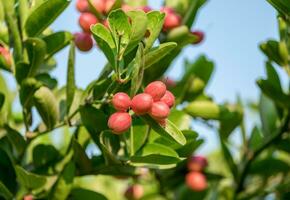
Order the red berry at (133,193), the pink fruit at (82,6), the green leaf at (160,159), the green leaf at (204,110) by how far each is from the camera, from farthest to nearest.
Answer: the red berry at (133,193), the green leaf at (204,110), the pink fruit at (82,6), the green leaf at (160,159)

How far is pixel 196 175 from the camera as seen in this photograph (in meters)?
2.13

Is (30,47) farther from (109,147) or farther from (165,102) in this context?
(165,102)

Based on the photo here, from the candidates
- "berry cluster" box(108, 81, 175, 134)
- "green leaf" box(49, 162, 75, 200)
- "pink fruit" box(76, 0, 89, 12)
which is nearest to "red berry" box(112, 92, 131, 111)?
"berry cluster" box(108, 81, 175, 134)

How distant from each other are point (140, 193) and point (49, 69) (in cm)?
72

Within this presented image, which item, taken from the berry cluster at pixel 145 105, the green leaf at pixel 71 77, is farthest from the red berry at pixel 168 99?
the green leaf at pixel 71 77

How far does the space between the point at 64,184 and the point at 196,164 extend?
0.63 metres

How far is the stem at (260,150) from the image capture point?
6.71ft

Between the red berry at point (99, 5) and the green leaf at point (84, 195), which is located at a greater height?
the red berry at point (99, 5)

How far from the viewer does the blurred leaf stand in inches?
84.0

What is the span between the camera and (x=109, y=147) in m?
1.52

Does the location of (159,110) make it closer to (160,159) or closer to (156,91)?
(156,91)

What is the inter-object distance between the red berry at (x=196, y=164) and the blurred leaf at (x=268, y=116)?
0.76 ft

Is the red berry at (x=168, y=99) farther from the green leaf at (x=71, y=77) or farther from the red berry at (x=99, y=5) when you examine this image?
Answer: the red berry at (x=99, y=5)

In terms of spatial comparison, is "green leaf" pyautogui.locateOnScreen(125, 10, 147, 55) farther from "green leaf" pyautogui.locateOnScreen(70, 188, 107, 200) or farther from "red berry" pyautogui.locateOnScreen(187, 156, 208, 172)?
"red berry" pyautogui.locateOnScreen(187, 156, 208, 172)
